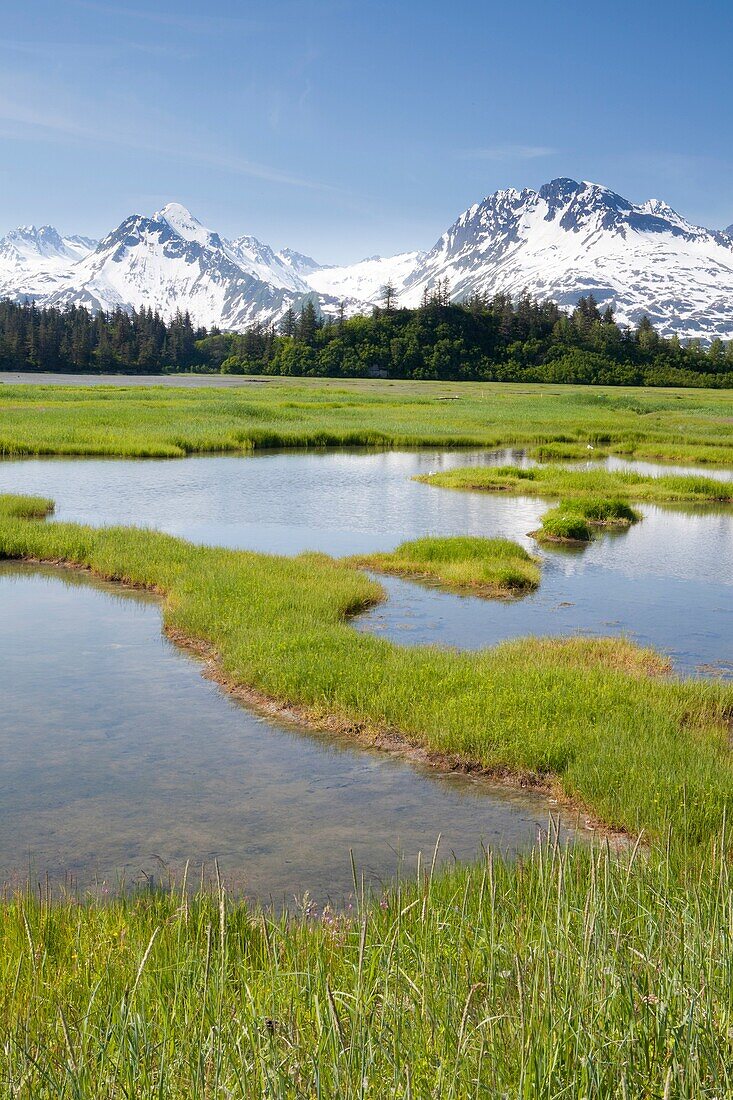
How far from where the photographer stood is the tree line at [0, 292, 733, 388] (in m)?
159

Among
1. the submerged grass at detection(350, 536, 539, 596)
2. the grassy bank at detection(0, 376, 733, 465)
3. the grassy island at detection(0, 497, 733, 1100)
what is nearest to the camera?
the grassy island at detection(0, 497, 733, 1100)

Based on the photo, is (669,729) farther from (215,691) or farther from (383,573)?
(383,573)

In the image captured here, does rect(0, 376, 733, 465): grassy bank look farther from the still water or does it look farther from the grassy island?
the grassy island

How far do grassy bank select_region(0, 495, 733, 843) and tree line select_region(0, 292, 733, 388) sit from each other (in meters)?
141

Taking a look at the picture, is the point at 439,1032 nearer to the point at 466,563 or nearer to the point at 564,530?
the point at 466,563

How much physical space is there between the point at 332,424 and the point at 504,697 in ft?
176

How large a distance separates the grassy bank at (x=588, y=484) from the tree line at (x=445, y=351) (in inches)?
4452

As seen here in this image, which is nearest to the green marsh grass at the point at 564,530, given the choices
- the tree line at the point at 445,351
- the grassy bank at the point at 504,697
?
the grassy bank at the point at 504,697

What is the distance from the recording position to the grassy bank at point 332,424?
54438mm

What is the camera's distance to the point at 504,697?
44.5 ft

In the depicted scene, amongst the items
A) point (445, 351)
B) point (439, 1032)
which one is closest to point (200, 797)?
point (439, 1032)

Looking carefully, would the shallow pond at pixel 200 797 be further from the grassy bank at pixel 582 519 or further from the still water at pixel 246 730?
the grassy bank at pixel 582 519

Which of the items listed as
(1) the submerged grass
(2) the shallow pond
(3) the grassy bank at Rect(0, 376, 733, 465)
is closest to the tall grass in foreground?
(2) the shallow pond

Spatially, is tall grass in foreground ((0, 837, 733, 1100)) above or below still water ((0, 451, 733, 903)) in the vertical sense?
above
